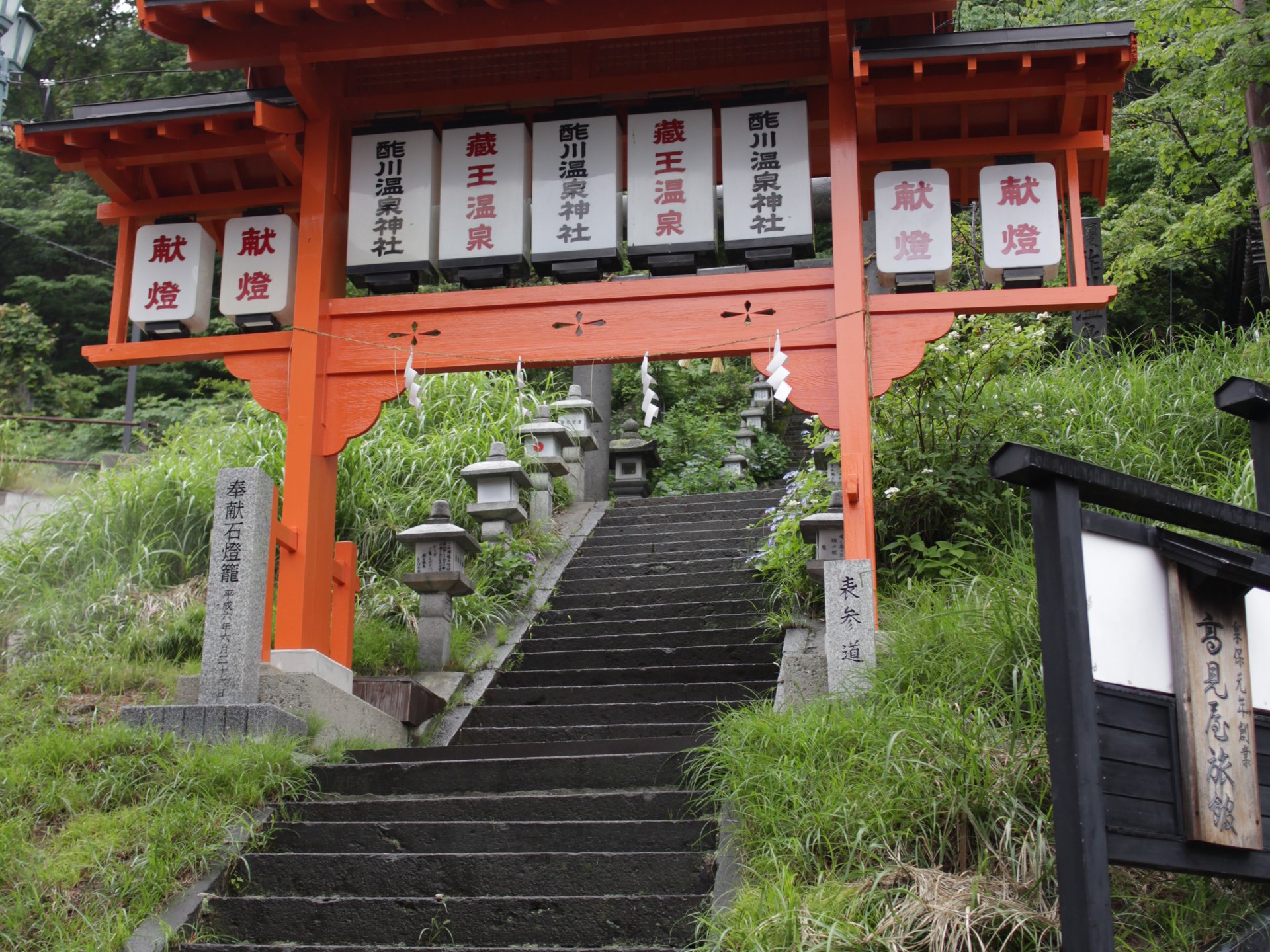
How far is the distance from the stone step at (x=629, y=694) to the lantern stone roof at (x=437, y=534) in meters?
1.34

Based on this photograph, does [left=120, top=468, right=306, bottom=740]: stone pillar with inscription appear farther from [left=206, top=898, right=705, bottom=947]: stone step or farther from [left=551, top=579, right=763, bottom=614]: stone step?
[left=551, top=579, right=763, bottom=614]: stone step

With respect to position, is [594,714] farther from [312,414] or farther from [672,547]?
[672,547]

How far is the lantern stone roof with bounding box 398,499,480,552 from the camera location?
32.4 feet

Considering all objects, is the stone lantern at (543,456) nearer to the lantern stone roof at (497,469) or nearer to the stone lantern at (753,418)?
the lantern stone roof at (497,469)

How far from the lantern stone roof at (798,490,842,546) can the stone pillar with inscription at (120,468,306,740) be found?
3.97 metres

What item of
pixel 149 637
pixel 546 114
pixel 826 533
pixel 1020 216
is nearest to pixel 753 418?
pixel 826 533

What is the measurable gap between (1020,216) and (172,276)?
624cm

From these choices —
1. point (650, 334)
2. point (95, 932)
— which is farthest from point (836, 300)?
point (95, 932)

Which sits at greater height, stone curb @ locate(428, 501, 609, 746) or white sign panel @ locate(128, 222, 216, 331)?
white sign panel @ locate(128, 222, 216, 331)

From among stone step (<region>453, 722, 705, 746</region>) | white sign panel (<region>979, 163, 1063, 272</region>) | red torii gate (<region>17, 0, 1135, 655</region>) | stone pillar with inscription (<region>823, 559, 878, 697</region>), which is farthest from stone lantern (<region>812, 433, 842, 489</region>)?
stone step (<region>453, 722, 705, 746</region>)

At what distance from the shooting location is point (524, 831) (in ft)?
20.2

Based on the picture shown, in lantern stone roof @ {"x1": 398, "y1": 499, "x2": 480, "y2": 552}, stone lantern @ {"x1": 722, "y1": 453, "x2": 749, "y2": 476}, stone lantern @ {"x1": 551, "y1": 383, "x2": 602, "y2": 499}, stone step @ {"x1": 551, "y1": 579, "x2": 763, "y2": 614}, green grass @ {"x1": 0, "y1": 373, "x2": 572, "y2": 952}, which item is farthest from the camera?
stone lantern @ {"x1": 722, "y1": 453, "x2": 749, "y2": 476}

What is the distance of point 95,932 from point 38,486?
37.5ft

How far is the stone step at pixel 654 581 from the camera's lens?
11500mm
